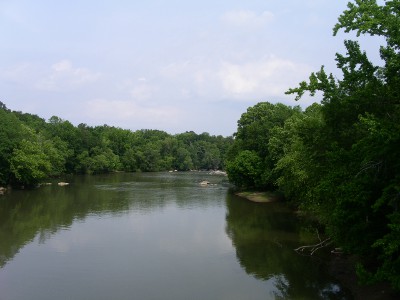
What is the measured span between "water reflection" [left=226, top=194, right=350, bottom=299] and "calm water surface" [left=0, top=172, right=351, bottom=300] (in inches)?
2.3

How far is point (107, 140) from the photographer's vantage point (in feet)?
415

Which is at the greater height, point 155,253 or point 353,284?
point 155,253

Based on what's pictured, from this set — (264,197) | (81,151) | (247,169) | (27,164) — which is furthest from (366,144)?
(81,151)

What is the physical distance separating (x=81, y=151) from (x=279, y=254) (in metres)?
87.2

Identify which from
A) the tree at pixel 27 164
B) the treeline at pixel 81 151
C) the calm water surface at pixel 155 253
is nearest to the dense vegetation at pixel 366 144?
the calm water surface at pixel 155 253

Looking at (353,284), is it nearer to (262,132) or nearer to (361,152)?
(361,152)

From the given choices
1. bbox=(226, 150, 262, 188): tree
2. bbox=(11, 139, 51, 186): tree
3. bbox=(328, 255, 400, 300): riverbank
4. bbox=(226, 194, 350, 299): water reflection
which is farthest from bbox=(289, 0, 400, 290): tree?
bbox=(11, 139, 51, 186): tree

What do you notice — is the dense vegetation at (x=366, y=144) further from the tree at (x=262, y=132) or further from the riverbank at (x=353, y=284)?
the tree at (x=262, y=132)

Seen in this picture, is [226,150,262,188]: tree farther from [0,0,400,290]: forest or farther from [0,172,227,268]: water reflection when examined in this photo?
[0,0,400,290]: forest

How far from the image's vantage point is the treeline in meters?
61.7

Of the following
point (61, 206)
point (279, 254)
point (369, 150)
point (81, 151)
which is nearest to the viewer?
point (369, 150)

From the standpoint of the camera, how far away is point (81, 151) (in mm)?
105375

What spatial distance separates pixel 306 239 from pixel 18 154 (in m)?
47.5

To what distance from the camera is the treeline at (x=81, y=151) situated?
6170cm
